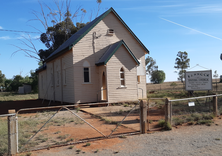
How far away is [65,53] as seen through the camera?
20.1 metres

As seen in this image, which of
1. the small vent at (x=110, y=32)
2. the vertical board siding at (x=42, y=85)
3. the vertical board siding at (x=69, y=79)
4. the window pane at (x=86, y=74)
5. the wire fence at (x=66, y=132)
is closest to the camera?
the wire fence at (x=66, y=132)

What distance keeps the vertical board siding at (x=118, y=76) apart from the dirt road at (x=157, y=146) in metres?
9.49

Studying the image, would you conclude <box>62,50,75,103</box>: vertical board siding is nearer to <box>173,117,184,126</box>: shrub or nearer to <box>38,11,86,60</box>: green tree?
<box>173,117,184,126</box>: shrub

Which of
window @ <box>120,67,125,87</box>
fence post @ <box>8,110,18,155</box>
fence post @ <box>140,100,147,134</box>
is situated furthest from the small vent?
fence post @ <box>8,110,18,155</box>

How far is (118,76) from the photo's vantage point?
18.3 metres

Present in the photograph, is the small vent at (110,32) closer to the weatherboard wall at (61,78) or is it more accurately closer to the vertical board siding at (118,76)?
the vertical board siding at (118,76)

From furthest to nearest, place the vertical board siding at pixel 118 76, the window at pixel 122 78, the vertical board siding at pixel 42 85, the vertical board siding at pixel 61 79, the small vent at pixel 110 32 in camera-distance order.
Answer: the vertical board siding at pixel 42 85
the small vent at pixel 110 32
the vertical board siding at pixel 61 79
the window at pixel 122 78
the vertical board siding at pixel 118 76

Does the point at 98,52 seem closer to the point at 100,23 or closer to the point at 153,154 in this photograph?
the point at 100,23

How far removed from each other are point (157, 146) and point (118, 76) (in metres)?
11.4

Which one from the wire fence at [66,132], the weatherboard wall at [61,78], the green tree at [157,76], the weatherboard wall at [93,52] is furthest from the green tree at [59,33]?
the green tree at [157,76]

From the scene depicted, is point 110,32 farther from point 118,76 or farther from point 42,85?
point 42,85

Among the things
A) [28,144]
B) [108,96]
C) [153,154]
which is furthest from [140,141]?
[108,96]

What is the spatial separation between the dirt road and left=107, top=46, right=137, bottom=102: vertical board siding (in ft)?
31.1

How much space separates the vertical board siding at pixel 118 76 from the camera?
18078 millimetres
